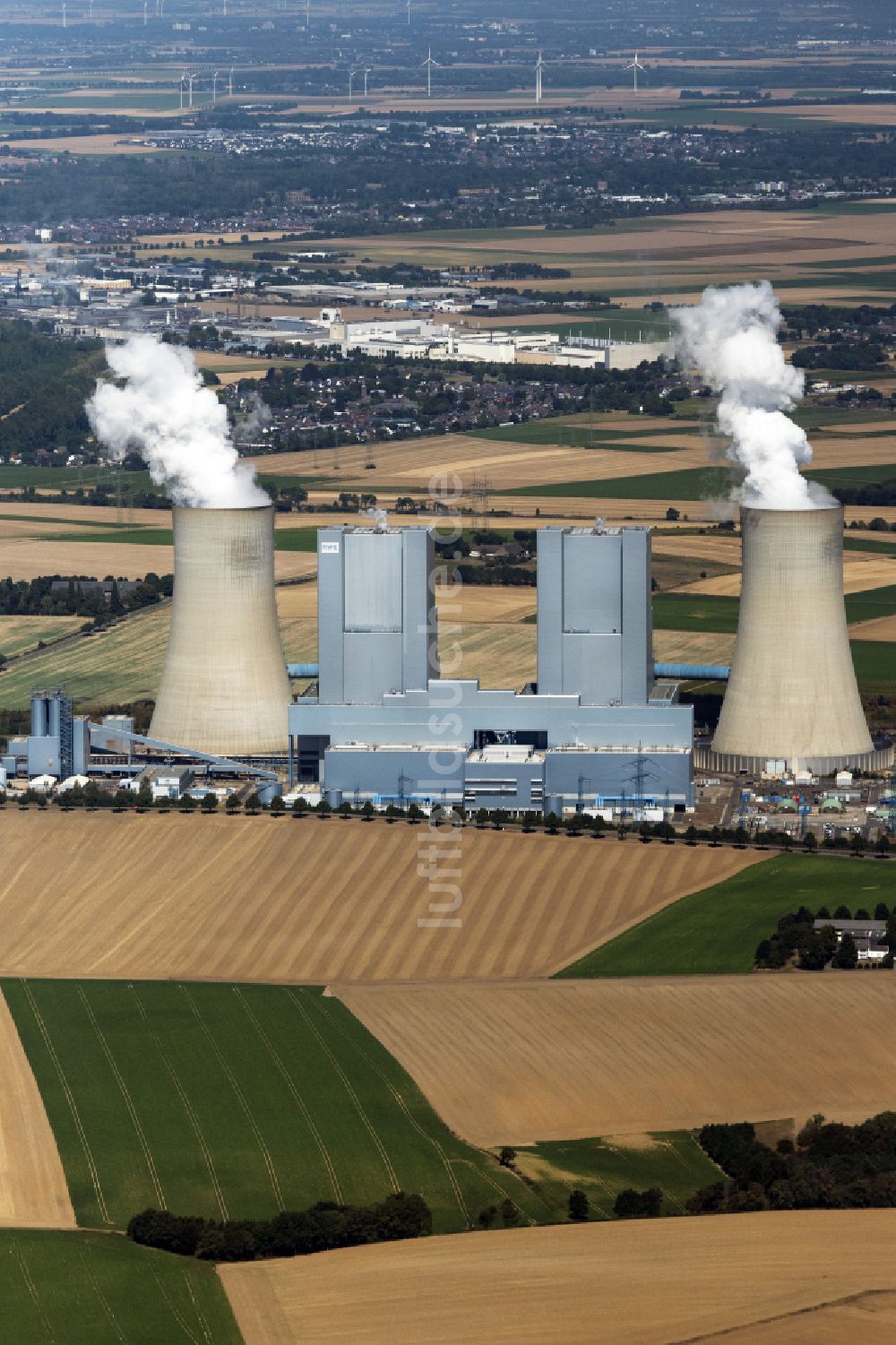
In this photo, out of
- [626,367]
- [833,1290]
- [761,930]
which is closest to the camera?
[833,1290]

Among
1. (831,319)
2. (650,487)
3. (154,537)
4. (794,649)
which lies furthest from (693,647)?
(831,319)

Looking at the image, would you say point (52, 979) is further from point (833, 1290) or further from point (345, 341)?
point (345, 341)

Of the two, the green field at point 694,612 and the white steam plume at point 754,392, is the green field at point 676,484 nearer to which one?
the green field at point 694,612

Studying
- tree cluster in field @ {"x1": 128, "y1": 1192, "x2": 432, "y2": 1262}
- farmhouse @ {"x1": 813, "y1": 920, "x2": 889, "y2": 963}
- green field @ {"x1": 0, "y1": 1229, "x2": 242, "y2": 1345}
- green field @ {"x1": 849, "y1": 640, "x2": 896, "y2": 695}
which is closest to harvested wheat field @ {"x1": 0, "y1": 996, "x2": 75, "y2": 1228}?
green field @ {"x1": 0, "y1": 1229, "x2": 242, "y2": 1345}

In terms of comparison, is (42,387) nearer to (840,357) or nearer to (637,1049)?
(840,357)

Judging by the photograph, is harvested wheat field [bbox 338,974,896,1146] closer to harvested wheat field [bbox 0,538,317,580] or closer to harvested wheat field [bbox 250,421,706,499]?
harvested wheat field [bbox 0,538,317,580]

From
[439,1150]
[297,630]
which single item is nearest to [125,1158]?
[439,1150]

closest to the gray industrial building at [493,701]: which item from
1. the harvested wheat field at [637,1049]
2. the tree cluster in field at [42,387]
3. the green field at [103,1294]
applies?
the harvested wheat field at [637,1049]
